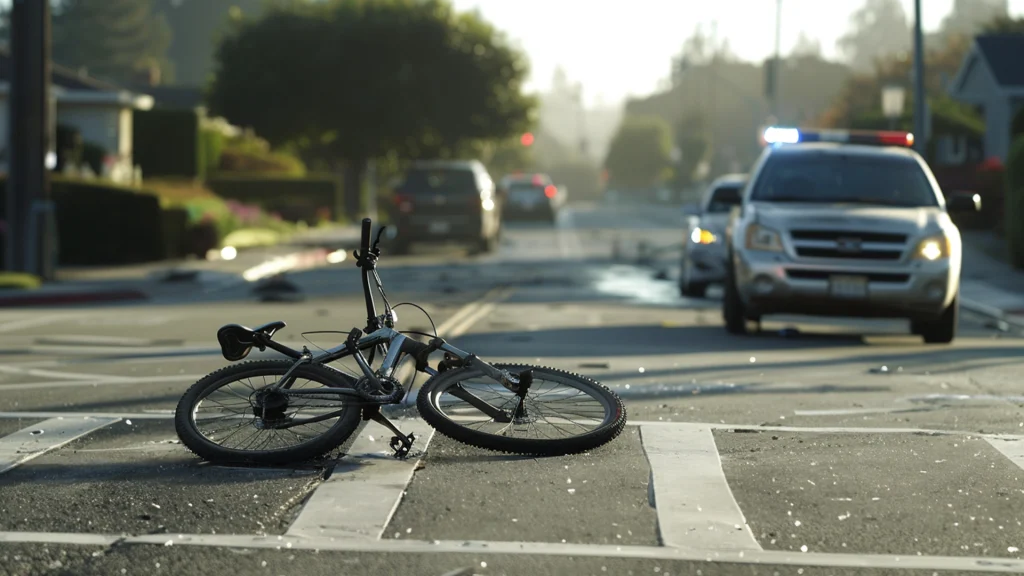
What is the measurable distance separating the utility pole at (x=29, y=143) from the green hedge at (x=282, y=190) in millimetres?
24809

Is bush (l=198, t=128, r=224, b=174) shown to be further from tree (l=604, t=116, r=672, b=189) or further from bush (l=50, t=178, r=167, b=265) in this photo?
tree (l=604, t=116, r=672, b=189)

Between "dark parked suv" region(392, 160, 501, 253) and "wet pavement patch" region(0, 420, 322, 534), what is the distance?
24151 mm

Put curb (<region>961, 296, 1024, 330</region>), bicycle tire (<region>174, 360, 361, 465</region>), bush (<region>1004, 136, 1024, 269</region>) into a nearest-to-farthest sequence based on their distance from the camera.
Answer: bicycle tire (<region>174, 360, 361, 465</region>), curb (<region>961, 296, 1024, 330</region>), bush (<region>1004, 136, 1024, 269</region>)

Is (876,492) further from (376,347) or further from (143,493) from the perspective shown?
(143,493)

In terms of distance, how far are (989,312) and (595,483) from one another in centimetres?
1389

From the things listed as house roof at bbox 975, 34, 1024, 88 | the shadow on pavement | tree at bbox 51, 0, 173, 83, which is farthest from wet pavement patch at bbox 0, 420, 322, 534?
tree at bbox 51, 0, 173, 83

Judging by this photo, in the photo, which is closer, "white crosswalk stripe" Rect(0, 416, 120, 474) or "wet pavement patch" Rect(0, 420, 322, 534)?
"wet pavement patch" Rect(0, 420, 322, 534)

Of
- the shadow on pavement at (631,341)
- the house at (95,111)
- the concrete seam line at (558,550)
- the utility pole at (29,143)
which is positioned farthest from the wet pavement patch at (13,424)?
the house at (95,111)

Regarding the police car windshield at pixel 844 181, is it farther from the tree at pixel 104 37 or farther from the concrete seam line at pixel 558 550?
the tree at pixel 104 37

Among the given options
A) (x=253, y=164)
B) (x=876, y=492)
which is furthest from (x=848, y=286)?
(x=253, y=164)

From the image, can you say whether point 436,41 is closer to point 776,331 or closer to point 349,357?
point 776,331

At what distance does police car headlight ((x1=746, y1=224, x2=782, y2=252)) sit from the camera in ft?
47.9

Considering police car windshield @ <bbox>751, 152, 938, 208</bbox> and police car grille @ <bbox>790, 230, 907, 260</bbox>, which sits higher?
police car windshield @ <bbox>751, 152, 938, 208</bbox>

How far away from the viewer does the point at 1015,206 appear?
2555cm
